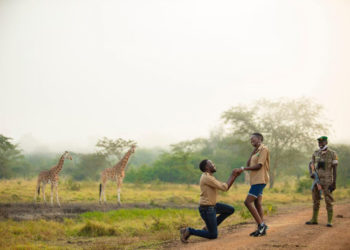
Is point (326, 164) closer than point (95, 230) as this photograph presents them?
Yes

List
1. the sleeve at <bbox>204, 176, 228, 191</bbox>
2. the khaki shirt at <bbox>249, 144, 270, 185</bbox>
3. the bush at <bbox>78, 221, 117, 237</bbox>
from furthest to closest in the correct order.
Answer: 1. the bush at <bbox>78, 221, 117, 237</bbox>
2. the khaki shirt at <bbox>249, 144, 270, 185</bbox>
3. the sleeve at <bbox>204, 176, 228, 191</bbox>

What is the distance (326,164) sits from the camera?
785cm

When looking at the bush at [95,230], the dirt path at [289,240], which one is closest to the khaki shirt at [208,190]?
the dirt path at [289,240]

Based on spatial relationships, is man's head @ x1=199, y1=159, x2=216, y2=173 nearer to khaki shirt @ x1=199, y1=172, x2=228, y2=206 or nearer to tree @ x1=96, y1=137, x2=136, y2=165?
khaki shirt @ x1=199, y1=172, x2=228, y2=206

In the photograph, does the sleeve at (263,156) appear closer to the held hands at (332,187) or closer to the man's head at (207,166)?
the man's head at (207,166)

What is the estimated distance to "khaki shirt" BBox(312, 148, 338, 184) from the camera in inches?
307

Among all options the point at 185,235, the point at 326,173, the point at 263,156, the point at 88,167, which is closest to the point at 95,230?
the point at 185,235

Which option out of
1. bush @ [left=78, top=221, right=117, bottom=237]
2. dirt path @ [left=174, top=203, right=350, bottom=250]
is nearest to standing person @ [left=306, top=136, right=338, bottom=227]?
dirt path @ [left=174, top=203, right=350, bottom=250]

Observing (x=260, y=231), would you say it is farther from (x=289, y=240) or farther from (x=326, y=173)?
(x=326, y=173)

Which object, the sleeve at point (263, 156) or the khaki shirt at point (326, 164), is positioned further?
the khaki shirt at point (326, 164)

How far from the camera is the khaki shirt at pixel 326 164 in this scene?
7805mm

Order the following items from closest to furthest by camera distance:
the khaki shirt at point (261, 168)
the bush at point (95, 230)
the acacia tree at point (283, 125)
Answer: the khaki shirt at point (261, 168) < the bush at point (95, 230) < the acacia tree at point (283, 125)

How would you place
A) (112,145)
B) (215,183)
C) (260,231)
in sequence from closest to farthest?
(215,183) < (260,231) < (112,145)

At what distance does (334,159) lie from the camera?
7789 millimetres
